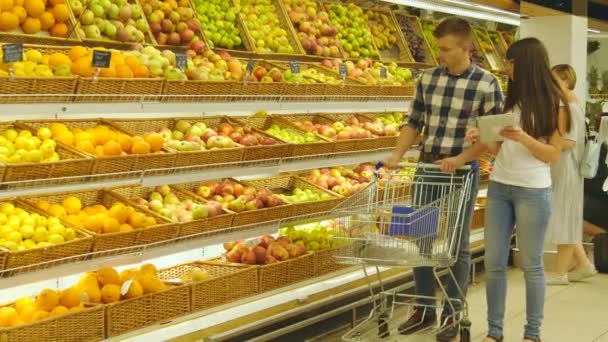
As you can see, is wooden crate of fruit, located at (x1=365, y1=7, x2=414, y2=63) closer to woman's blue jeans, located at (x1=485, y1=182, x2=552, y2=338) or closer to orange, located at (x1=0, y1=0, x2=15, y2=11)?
woman's blue jeans, located at (x1=485, y1=182, x2=552, y2=338)

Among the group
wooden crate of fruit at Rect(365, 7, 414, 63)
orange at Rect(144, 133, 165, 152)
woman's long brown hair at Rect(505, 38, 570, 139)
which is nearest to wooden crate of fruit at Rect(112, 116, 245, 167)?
orange at Rect(144, 133, 165, 152)

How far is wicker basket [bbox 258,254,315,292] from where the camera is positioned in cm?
485

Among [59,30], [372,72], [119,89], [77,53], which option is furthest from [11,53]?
[372,72]

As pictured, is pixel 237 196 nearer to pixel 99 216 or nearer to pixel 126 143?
pixel 126 143

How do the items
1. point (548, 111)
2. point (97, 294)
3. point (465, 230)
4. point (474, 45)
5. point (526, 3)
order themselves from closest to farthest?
point (97, 294) < point (548, 111) < point (465, 230) < point (526, 3) < point (474, 45)

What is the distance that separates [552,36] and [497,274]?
117 inches

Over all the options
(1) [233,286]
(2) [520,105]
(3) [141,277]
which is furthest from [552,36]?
(3) [141,277]

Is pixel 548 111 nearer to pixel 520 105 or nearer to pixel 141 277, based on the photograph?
pixel 520 105

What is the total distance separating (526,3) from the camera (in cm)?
691

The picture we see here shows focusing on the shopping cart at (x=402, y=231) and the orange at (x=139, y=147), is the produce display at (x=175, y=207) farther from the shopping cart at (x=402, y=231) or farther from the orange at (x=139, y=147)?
the shopping cart at (x=402, y=231)

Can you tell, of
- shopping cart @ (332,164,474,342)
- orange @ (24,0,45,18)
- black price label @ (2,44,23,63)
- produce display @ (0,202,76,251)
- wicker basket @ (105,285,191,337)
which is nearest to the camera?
produce display @ (0,202,76,251)

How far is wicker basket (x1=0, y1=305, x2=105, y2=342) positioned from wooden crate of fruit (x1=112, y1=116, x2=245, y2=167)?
1.01m

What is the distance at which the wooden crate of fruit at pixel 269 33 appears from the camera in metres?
6.06

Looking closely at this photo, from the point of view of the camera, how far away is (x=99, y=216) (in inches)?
163
